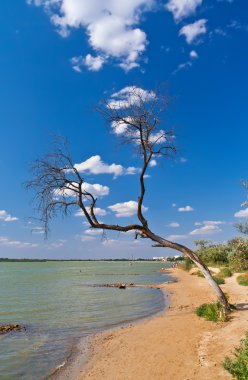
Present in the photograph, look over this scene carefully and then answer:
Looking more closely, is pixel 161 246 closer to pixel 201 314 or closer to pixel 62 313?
pixel 201 314

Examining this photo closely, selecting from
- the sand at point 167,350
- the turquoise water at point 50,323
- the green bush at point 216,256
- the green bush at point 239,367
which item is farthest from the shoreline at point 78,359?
the green bush at point 216,256

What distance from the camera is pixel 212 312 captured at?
17.0 m

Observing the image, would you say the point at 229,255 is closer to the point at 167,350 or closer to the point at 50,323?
the point at 167,350

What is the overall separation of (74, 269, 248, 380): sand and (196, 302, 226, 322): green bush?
355 millimetres

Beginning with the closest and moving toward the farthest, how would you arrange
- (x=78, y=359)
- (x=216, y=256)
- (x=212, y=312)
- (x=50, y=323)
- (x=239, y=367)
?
(x=239, y=367), (x=78, y=359), (x=212, y=312), (x=50, y=323), (x=216, y=256)

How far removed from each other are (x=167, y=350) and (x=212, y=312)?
4.99 meters

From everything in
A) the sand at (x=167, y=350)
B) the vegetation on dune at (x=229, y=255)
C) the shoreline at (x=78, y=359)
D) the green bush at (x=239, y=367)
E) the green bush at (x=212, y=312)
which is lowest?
the shoreline at (x=78, y=359)

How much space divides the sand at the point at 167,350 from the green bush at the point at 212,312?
0.35 meters

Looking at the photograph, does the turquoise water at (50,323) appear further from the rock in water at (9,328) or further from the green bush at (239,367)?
the green bush at (239,367)

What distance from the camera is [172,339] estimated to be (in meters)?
14.4

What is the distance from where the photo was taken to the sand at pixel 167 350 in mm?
10289

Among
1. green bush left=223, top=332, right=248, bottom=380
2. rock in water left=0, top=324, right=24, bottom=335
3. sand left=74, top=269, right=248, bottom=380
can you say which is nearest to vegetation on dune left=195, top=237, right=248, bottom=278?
sand left=74, top=269, right=248, bottom=380

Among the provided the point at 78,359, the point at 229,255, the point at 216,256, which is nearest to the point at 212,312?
the point at 229,255

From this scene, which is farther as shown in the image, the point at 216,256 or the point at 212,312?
the point at 216,256
